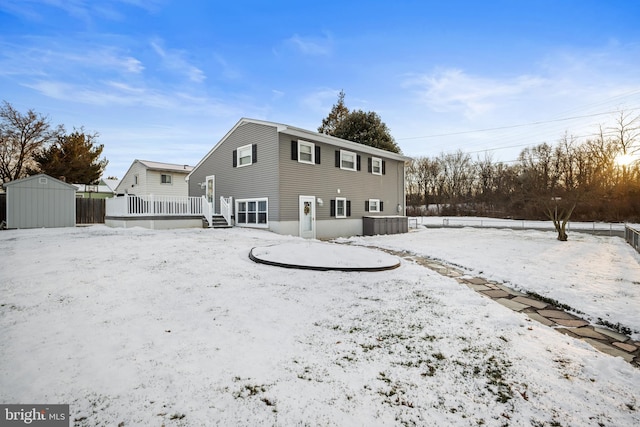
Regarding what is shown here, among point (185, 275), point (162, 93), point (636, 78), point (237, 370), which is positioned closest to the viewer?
point (237, 370)

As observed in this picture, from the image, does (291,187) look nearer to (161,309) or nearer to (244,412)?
(161,309)

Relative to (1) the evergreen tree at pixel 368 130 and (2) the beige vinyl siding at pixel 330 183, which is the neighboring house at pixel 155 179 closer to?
(2) the beige vinyl siding at pixel 330 183

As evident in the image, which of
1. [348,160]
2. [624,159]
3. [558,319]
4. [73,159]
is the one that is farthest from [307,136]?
[624,159]

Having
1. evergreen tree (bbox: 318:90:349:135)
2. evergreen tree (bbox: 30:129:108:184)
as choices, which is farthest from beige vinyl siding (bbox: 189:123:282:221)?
evergreen tree (bbox: 318:90:349:135)

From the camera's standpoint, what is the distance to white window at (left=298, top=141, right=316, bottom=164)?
13102 millimetres

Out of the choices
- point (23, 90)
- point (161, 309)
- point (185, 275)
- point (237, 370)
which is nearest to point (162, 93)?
point (23, 90)

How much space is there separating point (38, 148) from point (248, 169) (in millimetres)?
20293

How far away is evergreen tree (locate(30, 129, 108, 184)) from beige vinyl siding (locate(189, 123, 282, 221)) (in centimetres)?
1466

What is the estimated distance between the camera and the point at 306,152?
1341 centimetres

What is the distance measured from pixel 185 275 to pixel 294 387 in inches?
150

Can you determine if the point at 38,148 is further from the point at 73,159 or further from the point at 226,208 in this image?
the point at 226,208

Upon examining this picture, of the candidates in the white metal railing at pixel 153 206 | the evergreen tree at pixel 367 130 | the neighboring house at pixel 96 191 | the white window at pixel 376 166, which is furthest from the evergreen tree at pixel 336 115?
the neighboring house at pixel 96 191

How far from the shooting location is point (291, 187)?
12.7m

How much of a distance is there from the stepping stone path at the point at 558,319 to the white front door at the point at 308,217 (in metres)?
7.78
